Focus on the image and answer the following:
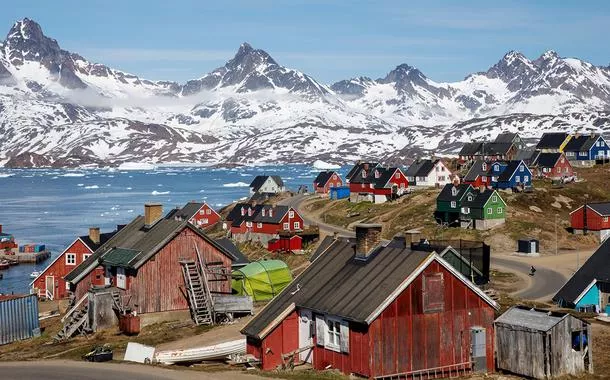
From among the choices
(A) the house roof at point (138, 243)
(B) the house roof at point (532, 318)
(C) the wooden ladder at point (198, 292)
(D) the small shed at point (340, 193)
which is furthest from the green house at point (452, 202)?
(B) the house roof at point (532, 318)

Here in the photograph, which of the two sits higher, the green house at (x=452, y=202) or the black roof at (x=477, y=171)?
the black roof at (x=477, y=171)

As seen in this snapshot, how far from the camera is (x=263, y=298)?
54.1 metres

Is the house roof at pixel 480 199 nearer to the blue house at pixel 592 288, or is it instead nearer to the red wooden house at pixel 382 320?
the blue house at pixel 592 288

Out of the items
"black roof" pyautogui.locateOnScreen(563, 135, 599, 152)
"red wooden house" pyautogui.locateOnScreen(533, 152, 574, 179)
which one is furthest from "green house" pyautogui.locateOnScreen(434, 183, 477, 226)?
"black roof" pyautogui.locateOnScreen(563, 135, 599, 152)

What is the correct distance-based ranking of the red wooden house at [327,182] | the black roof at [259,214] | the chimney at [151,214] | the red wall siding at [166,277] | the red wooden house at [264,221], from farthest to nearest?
the red wooden house at [327,182] → the black roof at [259,214] → the red wooden house at [264,221] → the chimney at [151,214] → the red wall siding at [166,277]

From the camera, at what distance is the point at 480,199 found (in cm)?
9156

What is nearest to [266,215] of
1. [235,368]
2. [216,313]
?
[216,313]

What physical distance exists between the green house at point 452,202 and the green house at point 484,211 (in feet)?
2.58

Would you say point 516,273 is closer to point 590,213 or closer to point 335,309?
point 590,213

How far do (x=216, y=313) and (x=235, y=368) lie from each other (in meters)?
13.6

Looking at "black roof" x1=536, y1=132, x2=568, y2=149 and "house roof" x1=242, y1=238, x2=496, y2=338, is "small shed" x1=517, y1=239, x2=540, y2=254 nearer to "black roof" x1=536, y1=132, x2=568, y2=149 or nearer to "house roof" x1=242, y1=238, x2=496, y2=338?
"house roof" x1=242, y1=238, x2=496, y2=338

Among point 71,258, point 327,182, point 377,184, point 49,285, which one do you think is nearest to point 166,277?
point 71,258

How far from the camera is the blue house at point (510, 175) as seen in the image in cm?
11138

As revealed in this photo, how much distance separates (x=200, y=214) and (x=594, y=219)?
5148 centimetres
